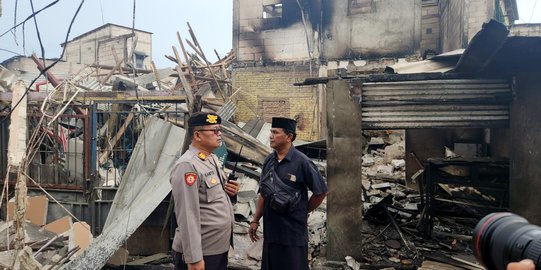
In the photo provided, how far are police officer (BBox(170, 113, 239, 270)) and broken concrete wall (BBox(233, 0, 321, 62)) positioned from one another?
12104mm

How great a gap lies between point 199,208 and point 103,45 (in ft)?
85.3

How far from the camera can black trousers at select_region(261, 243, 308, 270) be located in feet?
10.5

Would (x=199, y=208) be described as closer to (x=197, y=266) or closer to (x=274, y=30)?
(x=197, y=266)

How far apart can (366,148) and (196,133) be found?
11629 millimetres

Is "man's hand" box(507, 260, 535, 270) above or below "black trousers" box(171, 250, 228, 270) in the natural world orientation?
above

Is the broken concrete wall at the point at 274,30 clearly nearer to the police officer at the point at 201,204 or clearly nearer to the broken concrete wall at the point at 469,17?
the broken concrete wall at the point at 469,17

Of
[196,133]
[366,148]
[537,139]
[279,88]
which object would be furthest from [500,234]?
[279,88]

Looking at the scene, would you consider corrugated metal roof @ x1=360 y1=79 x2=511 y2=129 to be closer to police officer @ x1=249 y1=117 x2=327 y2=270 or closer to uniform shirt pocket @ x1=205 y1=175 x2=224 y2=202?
police officer @ x1=249 y1=117 x2=327 y2=270

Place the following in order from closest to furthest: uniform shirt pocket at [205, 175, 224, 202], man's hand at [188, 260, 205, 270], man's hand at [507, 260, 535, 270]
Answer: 1. man's hand at [507, 260, 535, 270]
2. man's hand at [188, 260, 205, 270]
3. uniform shirt pocket at [205, 175, 224, 202]

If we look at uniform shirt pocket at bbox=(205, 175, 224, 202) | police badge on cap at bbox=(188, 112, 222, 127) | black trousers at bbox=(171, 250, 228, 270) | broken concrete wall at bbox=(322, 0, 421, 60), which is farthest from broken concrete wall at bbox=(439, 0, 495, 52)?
black trousers at bbox=(171, 250, 228, 270)

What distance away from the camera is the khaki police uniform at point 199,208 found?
249 cm

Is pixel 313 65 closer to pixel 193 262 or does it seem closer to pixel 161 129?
pixel 161 129

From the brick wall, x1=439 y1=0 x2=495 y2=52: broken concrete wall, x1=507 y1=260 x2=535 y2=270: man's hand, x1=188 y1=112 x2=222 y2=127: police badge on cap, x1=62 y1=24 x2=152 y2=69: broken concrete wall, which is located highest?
x1=62 y1=24 x2=152 y2=69: broken concrete wall

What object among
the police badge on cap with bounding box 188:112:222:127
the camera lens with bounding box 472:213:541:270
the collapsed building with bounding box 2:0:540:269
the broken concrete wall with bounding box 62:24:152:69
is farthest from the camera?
the broken concrete wall with bounding box 62:24:152:69
